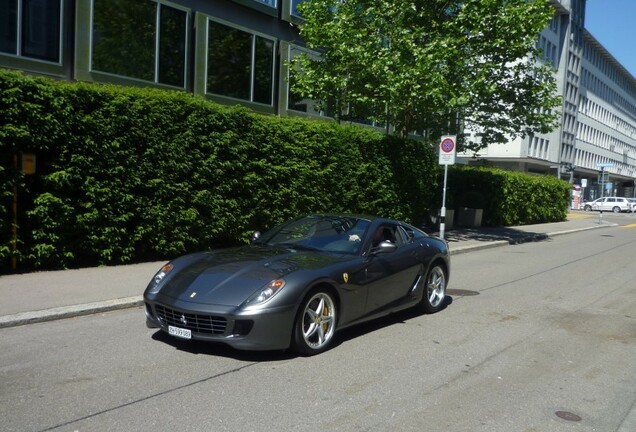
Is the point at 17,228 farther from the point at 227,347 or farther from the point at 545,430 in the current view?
the point at 545,430

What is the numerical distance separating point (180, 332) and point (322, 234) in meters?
2.17

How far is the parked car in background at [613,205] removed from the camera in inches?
2285

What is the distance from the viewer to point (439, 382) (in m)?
5.06

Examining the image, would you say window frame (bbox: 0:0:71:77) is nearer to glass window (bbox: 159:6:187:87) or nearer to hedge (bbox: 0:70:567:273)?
glass window (bbox: 159:6:187:87)

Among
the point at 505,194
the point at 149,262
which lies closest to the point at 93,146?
the point at 149,262

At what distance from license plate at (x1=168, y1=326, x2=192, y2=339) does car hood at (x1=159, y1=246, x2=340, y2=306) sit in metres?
0.28

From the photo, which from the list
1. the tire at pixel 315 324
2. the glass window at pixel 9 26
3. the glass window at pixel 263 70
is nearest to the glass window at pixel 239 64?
the glass window at pixel 263 70

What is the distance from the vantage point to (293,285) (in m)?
Result: 5.40

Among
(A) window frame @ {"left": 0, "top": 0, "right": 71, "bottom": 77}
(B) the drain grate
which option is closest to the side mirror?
(B) the drain grate

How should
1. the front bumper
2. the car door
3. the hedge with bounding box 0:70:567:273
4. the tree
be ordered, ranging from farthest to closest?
1. the tree
2. the hedge with bounding box 0:70:567:273
3. the car door
4. the front bumper

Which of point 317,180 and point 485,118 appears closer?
point 317,180

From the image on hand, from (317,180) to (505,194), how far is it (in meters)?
14.1

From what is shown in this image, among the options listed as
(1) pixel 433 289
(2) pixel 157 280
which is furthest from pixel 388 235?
(2) pixel 157 280

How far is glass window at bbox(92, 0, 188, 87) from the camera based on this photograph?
15.0 m
